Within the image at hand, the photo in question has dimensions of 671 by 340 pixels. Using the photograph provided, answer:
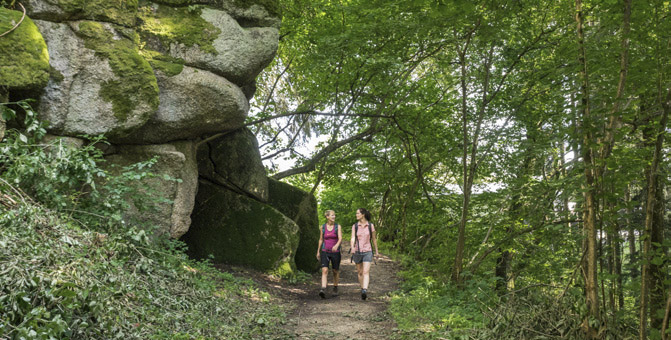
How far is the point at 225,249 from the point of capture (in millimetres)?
10234

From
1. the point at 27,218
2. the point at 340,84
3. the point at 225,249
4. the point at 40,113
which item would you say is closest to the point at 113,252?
the point at 27,218

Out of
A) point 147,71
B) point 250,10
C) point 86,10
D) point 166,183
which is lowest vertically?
point 166,183

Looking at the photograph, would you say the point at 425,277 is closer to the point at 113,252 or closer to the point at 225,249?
the point at 225,249

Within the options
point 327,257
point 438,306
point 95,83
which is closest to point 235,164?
point 327,257

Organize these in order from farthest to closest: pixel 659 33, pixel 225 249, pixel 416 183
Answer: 1. pixel 416 183
2. pixel 225 249
3. pixel 659 33

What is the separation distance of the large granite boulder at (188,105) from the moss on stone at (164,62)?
38 millimetres

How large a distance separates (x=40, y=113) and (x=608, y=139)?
6.97 m

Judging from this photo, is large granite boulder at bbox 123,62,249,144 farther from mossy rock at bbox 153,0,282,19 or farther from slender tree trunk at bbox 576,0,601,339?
slender tree trunk at bbox 576,0,601,339

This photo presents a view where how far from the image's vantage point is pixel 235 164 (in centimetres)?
1080

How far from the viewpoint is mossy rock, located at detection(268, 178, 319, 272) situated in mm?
12211

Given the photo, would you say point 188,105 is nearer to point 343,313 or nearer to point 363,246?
point 363,246

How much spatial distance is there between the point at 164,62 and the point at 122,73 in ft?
3.23

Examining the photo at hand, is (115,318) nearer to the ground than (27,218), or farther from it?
nearer to the ground

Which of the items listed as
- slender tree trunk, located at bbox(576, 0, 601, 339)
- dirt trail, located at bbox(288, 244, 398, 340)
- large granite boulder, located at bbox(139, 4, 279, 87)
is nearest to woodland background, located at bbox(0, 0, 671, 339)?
slender tree trunk, located at bbox(576, 0, 601, 339)
